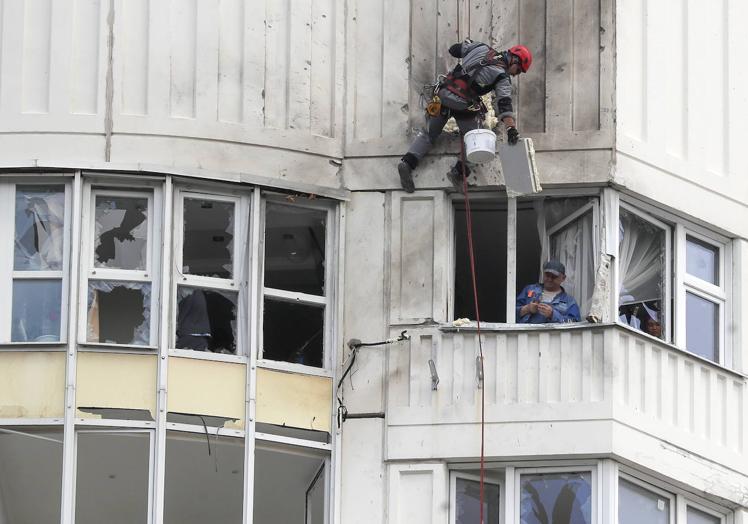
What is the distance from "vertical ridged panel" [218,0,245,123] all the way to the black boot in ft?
5.86

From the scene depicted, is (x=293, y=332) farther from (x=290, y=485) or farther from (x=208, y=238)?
(x=290, y=485)

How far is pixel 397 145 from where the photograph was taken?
90.4 ft

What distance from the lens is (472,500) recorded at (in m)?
26.5

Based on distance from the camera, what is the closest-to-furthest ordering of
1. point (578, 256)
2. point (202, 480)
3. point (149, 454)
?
point (149, 454)
point (202, 480)
point (578, 256)

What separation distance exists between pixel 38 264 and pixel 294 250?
8.99 ft

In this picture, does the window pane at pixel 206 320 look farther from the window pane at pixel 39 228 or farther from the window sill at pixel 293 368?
the window pane at pixel 39 228

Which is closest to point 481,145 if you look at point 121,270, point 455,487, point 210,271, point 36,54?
point 210,271

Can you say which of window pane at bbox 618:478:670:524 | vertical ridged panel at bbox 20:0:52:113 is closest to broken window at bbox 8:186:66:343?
vertical ridged panel at bbox 20:0:52:113

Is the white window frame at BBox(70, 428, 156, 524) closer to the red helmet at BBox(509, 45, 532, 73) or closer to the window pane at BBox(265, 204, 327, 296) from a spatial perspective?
the window pane at BBox(265, 204, 327, 296)

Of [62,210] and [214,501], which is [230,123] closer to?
[62,210]

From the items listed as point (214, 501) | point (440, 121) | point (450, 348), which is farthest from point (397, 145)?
point (214, 501)

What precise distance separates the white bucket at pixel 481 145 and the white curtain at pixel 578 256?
1381mm

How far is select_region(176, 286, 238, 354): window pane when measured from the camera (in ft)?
87.1

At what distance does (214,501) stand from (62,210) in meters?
3.47
